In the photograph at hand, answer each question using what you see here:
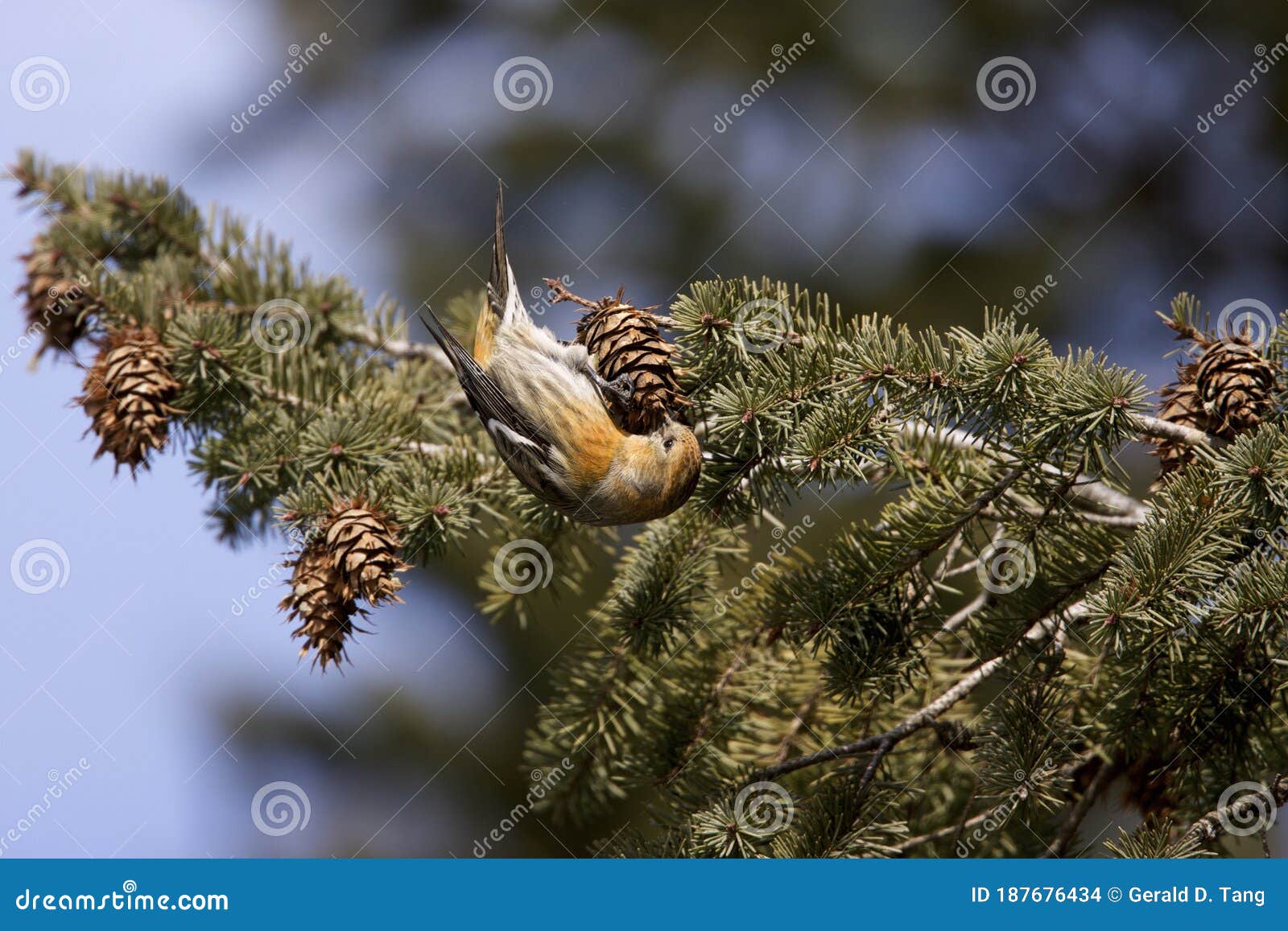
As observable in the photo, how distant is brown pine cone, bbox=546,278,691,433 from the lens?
1642 millimetres

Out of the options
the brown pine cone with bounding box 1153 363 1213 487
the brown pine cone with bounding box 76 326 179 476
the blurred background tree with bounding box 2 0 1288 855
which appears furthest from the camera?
the blurred background tree with bounding box 2 0 1288 855

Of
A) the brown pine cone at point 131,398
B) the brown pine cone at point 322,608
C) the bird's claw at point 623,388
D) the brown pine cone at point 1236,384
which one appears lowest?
the brown pine cone at point 322,608

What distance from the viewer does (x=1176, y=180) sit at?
→ 147 inches

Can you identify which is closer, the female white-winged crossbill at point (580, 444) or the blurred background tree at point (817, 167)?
the female white-winged crossbill at point (580, 444)

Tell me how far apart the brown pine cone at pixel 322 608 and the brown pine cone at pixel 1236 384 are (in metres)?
1.44

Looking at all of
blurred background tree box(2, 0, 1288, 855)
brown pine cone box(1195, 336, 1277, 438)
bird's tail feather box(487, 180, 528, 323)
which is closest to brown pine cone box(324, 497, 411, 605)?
bird's tail feather box(487, 180, 528, 323)

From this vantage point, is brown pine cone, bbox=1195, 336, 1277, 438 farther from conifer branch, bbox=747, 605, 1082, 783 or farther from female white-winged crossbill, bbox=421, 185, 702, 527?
female white-winged crossbill, bbox=421, 185, 702, 527

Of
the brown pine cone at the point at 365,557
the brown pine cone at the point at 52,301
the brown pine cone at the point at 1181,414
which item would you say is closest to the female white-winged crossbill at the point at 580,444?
the brown pine cone at the point at 365,557

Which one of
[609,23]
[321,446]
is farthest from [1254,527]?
[609,23]

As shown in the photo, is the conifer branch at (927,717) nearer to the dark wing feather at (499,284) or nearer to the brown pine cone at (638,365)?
the brown pine cone at (638,365)

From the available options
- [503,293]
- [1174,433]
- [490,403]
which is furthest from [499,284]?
[1174,433]

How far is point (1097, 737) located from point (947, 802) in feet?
1.14

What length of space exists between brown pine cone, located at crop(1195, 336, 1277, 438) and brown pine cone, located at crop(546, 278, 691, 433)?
0.85m

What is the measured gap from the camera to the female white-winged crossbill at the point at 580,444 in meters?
1.60
